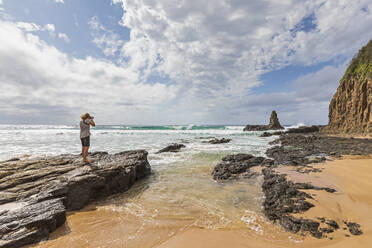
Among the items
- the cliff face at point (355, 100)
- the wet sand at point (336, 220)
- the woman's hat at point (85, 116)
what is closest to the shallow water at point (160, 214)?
the wet sand at point (336, 220)

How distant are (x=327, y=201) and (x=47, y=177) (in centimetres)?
886

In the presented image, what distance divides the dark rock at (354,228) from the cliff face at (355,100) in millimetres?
25982

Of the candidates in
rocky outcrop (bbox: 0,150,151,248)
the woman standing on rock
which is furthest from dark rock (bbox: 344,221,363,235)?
the woman standing on rock

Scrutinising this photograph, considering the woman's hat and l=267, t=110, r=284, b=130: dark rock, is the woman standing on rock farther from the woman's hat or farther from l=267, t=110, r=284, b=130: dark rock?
l=267, t=110, r=284, b=130: dark rock

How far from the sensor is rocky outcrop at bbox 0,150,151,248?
337cm

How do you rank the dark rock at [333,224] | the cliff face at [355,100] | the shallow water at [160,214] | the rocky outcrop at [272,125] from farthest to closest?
the rocky outcrop at [272,125]
the cliff face at [355,100]
the shallow water at [160,214]
the dark rock at [333,224]

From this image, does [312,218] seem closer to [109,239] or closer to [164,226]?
[164,226]

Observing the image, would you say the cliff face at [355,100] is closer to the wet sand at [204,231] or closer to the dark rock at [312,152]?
the dark rock at [312,152]

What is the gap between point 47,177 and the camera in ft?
18.6

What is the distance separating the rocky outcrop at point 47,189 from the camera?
337 cm

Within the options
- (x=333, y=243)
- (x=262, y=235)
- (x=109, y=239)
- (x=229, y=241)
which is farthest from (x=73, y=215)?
(x=333, y=243)

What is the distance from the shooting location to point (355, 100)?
22.9m

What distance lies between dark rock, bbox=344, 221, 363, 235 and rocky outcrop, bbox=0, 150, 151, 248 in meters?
6.24

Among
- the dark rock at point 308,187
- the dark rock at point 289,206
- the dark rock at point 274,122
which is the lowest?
the dark rock at point 289,206
